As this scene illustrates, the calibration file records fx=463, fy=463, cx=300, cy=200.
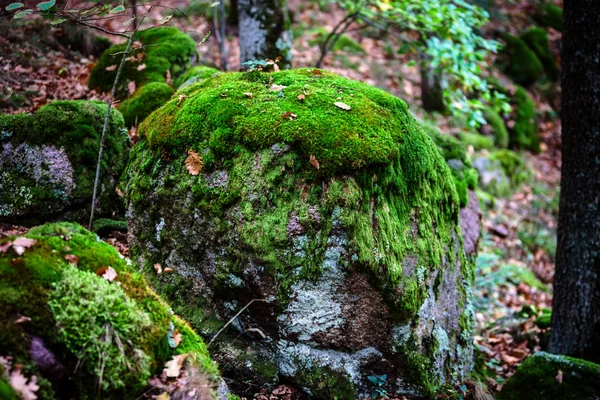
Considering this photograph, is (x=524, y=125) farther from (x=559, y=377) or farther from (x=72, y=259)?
(x=72, y=259)

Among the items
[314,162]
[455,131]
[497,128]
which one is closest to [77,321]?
[314,162]

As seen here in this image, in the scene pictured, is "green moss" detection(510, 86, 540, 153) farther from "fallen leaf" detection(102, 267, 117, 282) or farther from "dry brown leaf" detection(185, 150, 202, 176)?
"fallen leaf" detection(102, 267, 117, 282)

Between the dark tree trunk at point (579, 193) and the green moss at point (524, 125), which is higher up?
the dark tree trunk at point (579, 193)

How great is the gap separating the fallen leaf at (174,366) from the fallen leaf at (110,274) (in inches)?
→ 21.1

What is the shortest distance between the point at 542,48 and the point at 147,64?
49.9 feet

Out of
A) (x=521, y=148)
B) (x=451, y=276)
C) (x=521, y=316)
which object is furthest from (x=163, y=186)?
(x=521, y=148)

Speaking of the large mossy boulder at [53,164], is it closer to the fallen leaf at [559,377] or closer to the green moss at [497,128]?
the fallen leaf at [559,377]

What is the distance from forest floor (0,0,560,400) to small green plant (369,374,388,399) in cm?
63

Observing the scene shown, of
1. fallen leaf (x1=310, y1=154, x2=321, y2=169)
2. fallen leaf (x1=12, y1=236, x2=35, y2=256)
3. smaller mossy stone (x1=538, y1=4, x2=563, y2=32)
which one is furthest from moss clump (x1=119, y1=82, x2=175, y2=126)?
smaller mossy stone (x1=538, y1=4, x2=563, y2=32)

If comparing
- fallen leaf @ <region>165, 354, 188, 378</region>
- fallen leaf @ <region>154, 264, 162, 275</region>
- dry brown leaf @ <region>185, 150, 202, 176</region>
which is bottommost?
fallen leaf @ <region>154, 264, 162, 275</region>

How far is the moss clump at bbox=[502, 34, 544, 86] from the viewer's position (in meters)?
16.0

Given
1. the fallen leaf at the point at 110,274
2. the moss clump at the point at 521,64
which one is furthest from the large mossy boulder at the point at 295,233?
the moss clump at the point at 521,64

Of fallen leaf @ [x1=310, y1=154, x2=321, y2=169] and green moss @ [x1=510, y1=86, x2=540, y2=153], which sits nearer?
fallen leaf @ [x1=310, y1=154, x2=321, y2=169]

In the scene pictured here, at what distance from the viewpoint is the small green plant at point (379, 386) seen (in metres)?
3.52
